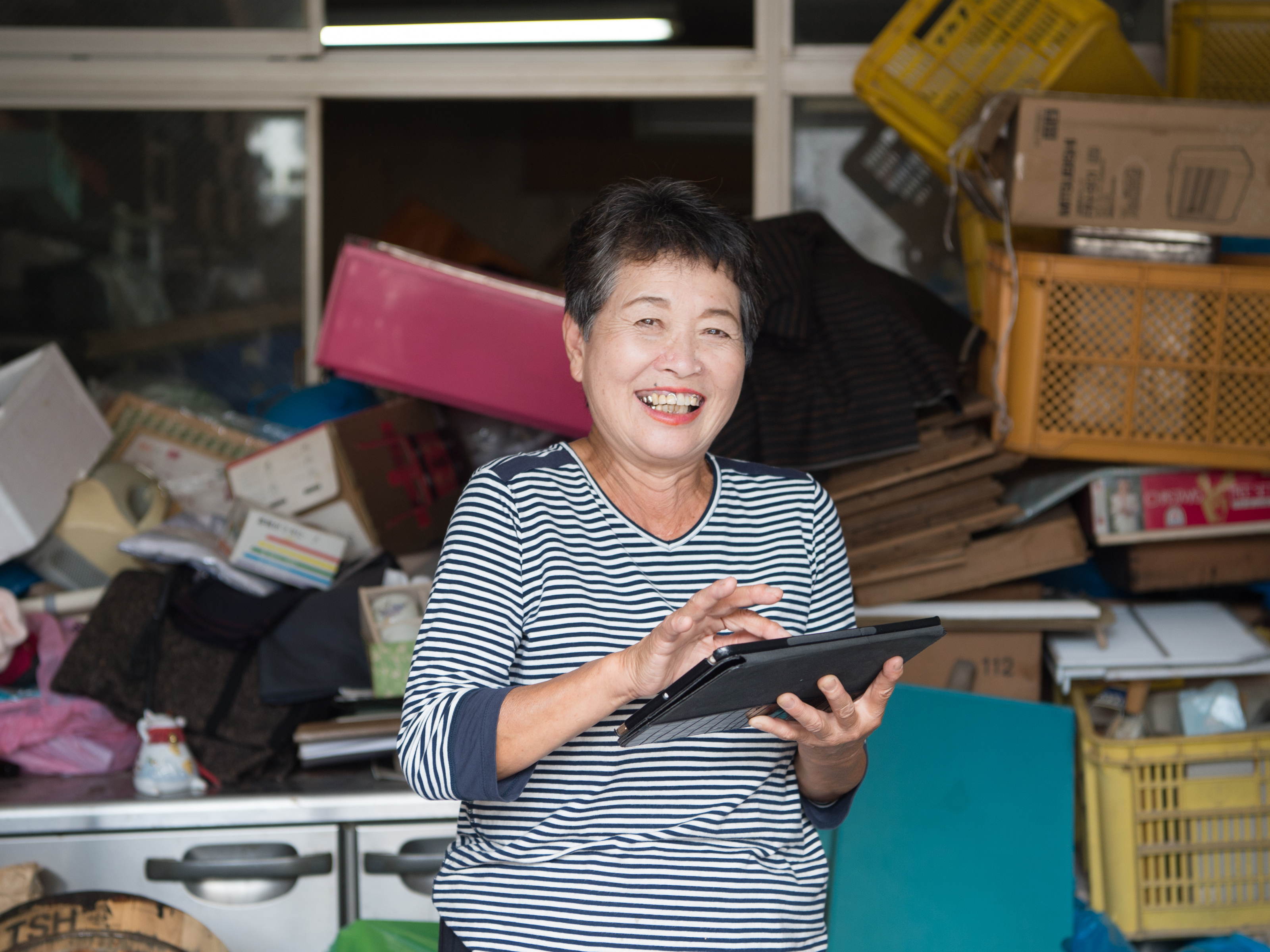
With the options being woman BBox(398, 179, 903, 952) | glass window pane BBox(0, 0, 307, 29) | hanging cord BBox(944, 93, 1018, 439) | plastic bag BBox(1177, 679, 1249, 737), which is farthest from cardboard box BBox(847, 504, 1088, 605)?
glass window pane BBox(0, 0, 307, 29)

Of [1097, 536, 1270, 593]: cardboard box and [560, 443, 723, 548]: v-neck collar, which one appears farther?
[1097, 536, 1270, 593]: cardboard box

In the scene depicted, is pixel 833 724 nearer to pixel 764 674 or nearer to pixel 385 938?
pixel 764 674

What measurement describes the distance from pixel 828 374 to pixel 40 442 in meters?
1.68

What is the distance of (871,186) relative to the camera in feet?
10.7

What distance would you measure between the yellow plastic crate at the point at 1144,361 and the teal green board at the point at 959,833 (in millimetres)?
582

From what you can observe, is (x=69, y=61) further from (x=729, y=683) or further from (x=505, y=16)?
(x=729, y=683)

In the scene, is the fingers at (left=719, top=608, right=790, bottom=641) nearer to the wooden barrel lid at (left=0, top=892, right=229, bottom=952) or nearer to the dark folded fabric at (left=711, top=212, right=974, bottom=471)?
the wooden barrel lid at (left=0, top=892, right=229, bottom=952)

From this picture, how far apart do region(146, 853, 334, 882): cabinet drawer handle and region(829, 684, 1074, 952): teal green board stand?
1.00 m

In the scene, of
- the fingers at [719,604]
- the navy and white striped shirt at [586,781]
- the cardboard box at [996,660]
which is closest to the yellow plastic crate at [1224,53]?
the cardboard box at [996,660]

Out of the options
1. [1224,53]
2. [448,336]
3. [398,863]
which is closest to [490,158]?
[448,336]

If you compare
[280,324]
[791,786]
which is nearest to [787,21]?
[280,324]

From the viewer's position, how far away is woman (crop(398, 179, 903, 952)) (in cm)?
121

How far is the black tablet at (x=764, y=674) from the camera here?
3.47 feet

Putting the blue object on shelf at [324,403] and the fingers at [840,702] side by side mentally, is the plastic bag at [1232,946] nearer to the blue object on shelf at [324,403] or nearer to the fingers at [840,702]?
the fingers at [840,702]
